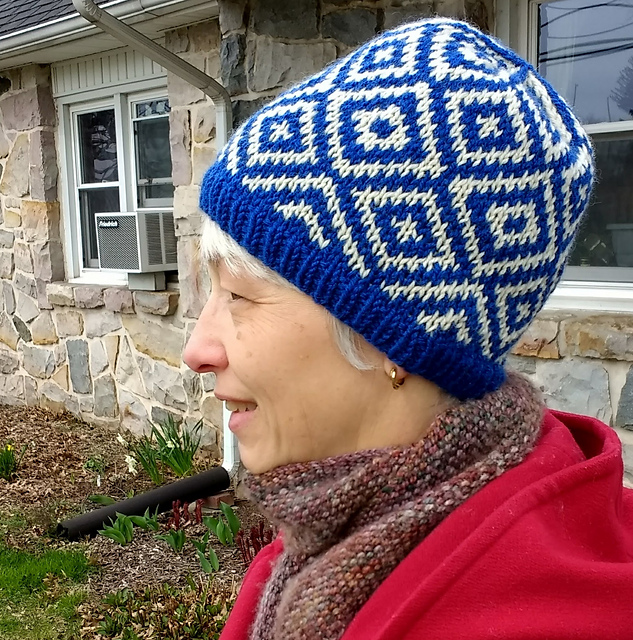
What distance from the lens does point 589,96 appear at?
3.43m

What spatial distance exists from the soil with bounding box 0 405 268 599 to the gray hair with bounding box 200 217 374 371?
2.37m

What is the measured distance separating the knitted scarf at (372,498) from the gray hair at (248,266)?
16cm

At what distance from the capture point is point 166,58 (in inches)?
154

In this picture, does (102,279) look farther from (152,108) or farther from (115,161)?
(152,108)

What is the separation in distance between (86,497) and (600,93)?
12.6 ft

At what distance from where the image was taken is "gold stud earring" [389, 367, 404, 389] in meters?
1.13

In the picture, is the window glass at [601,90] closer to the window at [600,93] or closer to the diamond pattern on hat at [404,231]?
the window at [600,93]

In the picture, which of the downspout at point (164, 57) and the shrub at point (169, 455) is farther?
the shrub at point (169, 455)

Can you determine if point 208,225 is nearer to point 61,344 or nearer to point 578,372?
point 578,372

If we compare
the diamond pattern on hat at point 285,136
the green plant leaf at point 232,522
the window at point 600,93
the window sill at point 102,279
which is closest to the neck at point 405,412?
the diamond pattern on hat at point 285,136

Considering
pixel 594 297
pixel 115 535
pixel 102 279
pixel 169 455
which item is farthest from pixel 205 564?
pixel 102 279

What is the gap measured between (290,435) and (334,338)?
181 mm

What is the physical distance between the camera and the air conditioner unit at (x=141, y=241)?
16.5ft

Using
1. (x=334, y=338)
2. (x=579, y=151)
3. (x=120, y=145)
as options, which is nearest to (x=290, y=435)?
(x=334, y=338)
